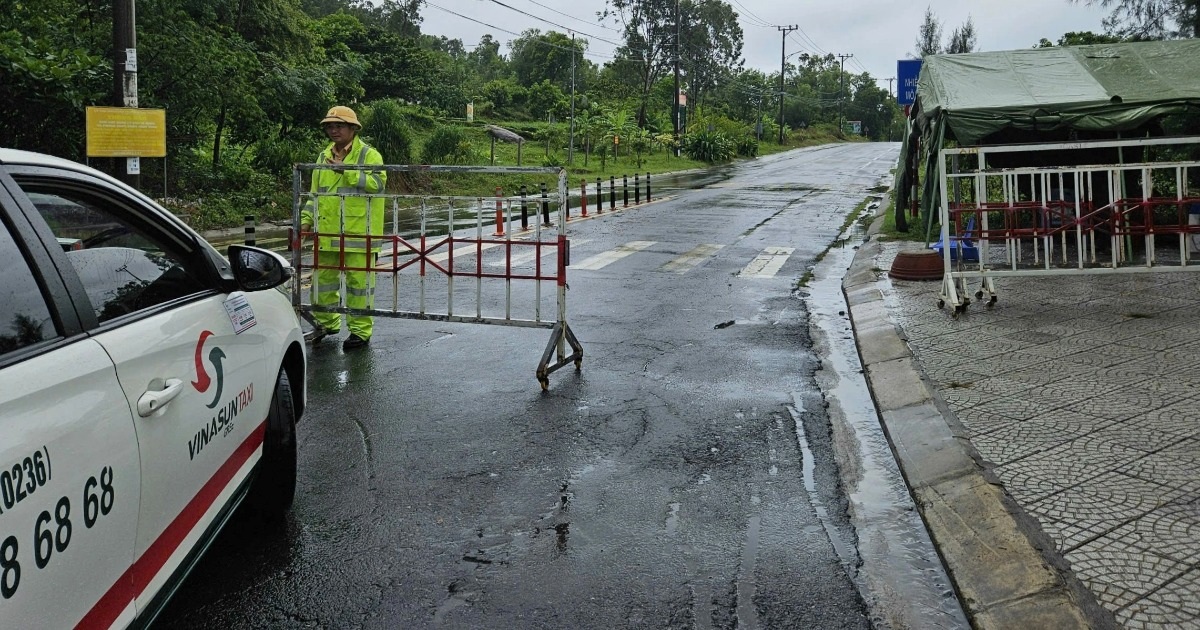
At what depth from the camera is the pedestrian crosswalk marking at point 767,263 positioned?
43.6 ft

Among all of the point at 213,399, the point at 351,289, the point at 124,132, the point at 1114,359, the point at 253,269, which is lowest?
the point at 1114,359

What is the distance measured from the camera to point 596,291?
11531 millimetres

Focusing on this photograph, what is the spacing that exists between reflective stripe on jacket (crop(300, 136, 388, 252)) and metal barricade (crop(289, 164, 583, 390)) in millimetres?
39

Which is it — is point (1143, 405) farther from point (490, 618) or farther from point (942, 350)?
point (490, 618)

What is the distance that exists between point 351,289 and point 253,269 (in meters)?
4.36

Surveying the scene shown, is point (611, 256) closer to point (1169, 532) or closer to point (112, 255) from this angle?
point (1169, 532)

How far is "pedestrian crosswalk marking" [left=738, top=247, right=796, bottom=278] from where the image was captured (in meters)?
13.3

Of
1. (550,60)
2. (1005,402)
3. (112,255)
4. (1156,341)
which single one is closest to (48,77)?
(112,255)

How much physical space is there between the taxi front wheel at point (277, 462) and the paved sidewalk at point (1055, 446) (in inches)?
111

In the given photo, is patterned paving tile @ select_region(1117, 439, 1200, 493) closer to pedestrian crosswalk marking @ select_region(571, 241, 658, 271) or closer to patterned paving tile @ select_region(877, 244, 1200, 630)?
patterned paving tile @ select_region(877, 244, 1200, 630)

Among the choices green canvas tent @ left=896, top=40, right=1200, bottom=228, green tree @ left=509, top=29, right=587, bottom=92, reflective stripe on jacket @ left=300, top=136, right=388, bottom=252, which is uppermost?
green tree @ left=509, top=29, right=587, bottom=92

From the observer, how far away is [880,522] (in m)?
4.75

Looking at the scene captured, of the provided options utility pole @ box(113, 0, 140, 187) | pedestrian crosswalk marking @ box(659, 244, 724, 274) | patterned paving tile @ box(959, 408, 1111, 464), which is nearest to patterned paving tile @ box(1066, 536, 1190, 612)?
patterned paving tile @ box(959, 408, 1111, 464)

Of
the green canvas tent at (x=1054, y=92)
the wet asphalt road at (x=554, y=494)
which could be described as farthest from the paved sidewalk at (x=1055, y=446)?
the green canvas tent at (x=1054, y=92)
